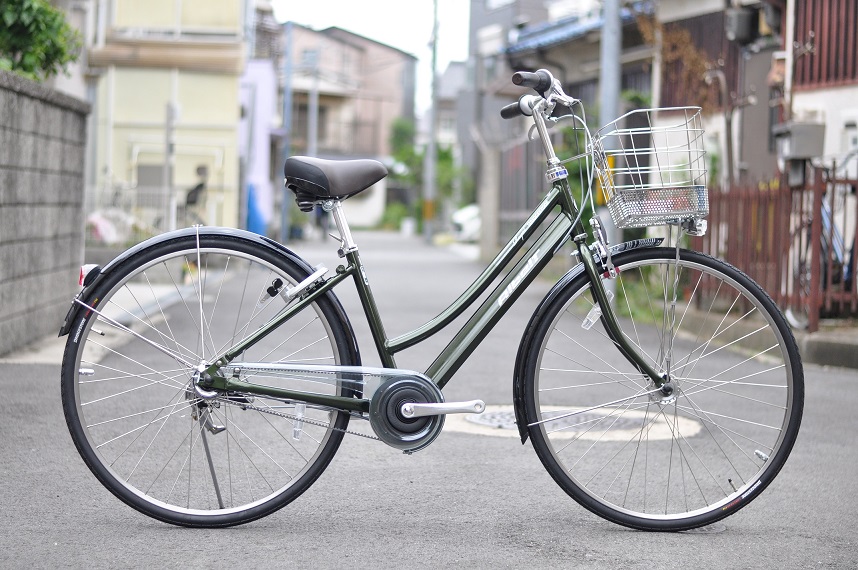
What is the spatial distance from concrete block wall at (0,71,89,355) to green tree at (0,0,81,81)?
421mm

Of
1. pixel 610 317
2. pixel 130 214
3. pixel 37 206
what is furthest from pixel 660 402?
pixel 130 214

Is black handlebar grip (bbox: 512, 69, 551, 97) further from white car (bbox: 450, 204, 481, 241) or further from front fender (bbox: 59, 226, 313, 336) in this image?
white car (bbox: 450, 204, 481, 241)

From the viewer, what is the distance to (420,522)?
3.87 metres

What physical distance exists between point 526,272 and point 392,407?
1.97 feet

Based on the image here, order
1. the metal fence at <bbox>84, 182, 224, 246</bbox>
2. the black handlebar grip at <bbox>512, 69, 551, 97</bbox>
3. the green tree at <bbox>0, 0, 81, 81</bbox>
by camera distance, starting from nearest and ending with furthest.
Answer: the black handlebar grip at <bbox>512, 69, 551, 97</bbox> → the green tree at <bbox>0, 0, 81, 81</bbox> → the metal fence at <bbox>84, 182, 224, 246</bbox>

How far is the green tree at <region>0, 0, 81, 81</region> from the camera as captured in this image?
8.04m

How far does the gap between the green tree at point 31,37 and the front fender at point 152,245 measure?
15.6 ft

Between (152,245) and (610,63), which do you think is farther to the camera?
(610,63)

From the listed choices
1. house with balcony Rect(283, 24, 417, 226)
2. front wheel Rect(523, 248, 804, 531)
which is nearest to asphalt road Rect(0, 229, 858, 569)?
front wheel Rect(523, 248, 804, 531)

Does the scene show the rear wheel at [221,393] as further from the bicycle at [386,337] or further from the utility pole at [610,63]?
the utility pole at [610,63]

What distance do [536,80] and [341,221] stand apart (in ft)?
2.43

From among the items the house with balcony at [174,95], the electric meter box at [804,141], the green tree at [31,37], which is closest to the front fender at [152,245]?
the green tree at [31,37]

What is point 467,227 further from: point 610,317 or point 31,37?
point 610,317

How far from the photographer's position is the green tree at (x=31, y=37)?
8039mm
